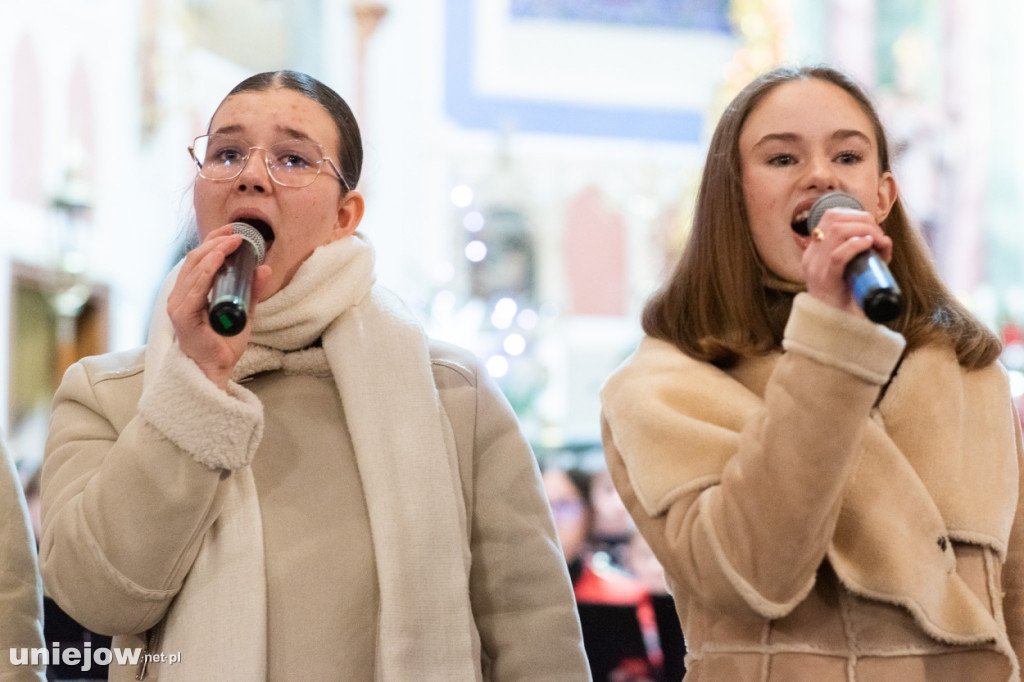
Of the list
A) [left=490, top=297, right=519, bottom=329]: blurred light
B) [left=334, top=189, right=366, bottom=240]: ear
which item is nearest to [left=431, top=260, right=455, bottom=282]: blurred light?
[left=490, top=297, right=519, bottom=329]: blurred light

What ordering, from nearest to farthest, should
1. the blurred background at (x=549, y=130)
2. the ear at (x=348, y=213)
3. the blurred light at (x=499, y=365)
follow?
the ear at (x=348, y=213), the blurred background at (x=549, y=130), the blurred light at (x=499, y=365)

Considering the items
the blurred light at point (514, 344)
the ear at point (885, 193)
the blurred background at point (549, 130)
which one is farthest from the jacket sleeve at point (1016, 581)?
the blurred light at point (514, 344)

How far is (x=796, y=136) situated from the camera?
1.81m

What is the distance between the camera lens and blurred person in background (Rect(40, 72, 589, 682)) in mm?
1664

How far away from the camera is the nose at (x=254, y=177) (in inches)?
73.3

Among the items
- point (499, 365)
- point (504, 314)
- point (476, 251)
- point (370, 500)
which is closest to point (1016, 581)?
point (370, 500)

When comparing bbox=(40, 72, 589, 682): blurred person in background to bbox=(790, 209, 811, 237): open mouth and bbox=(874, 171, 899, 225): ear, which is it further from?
bbox=(874, 171, 899, 225): ear

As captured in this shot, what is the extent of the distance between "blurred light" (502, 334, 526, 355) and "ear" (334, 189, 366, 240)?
902cm

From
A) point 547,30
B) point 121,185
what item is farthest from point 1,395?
point 547,30

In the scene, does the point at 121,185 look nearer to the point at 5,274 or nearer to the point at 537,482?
the point at 5,274

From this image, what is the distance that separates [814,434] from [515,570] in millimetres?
605

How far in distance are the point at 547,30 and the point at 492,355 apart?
6417mm

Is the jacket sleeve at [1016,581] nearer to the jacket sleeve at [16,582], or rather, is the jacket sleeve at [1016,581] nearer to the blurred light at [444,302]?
the jacket sleeve at [16,582]

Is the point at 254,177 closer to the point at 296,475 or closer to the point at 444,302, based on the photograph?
the point at 296,475
